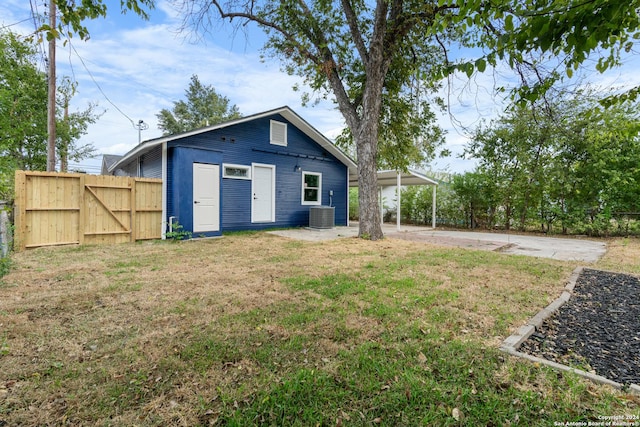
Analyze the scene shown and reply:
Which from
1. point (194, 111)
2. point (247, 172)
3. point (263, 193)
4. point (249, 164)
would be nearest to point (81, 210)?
point (247, 172)

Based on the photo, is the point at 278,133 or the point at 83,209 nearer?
the point at 83,209

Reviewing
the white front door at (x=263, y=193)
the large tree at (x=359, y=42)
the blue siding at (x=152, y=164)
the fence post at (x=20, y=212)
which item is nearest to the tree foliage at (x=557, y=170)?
the large tree at (x=359, y=42)

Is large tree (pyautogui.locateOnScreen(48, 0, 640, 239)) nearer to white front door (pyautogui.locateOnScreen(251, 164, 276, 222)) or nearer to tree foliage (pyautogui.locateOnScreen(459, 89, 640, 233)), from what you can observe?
tree foliage (pyautogui.locateOnScreen(459, 89, 640, 233))

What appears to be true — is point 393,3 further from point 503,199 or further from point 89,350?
point 89,350

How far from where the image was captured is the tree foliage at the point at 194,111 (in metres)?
29.0

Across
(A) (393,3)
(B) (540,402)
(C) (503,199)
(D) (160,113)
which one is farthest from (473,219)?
(D) (160,113)

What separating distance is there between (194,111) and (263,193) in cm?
2402

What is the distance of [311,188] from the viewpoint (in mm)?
11953

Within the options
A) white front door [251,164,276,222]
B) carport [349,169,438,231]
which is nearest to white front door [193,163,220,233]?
white front door [251,164,276,222]

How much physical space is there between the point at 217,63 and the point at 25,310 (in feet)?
27.4

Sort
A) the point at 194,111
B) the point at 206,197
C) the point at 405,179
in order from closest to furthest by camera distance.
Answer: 1. the point at 206,197
2. the point at 405,179
3. the point at 194,111

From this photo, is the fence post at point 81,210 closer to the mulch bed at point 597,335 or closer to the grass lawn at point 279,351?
the grass lawn at point 279,351

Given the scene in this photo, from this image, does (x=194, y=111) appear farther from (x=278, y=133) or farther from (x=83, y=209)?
(x=83, y=209)

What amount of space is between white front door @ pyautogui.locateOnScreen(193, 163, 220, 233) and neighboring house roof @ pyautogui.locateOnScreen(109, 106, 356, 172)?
1.18m
